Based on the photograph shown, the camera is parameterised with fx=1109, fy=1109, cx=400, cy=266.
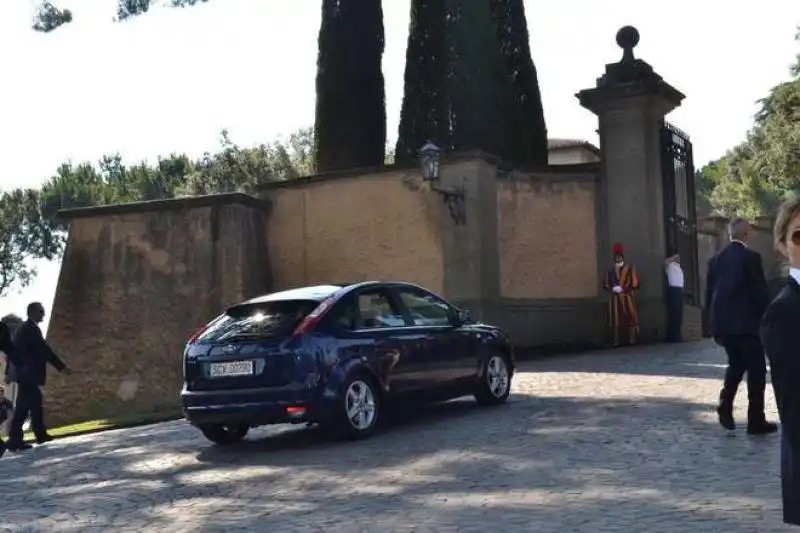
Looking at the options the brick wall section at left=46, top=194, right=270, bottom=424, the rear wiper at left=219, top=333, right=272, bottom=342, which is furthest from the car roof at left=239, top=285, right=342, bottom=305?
the brick wall section at left=46, top=194, right=270, bottom=424

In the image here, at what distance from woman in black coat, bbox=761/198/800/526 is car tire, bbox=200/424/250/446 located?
7.62m

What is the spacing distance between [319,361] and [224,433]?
1.56 m

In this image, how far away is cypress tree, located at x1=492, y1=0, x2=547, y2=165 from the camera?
23.6 meters

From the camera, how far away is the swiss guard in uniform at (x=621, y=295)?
18.7 meters

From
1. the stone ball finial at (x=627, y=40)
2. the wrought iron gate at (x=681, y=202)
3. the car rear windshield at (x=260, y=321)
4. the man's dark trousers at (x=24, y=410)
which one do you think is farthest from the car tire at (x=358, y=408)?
the stone ball finial at (x=627, y=40)

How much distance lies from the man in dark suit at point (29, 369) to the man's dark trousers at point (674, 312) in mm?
10635

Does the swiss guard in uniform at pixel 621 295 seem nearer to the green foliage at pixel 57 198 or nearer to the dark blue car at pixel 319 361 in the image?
the dark blue car at pixel 319 361

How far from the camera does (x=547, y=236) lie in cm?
1919

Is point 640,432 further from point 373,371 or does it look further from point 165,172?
point 165,172

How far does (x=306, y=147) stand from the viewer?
56.1 meters

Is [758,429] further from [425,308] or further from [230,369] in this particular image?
[230,369]

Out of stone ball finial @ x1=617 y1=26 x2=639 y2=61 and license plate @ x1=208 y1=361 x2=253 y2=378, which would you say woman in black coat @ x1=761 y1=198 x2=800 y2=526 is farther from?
stone ball finial @ x1=617 y1=26 x2=639 y2=61

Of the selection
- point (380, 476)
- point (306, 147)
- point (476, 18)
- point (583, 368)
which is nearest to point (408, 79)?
point (476, 18)

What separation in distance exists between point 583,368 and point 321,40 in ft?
33.1
